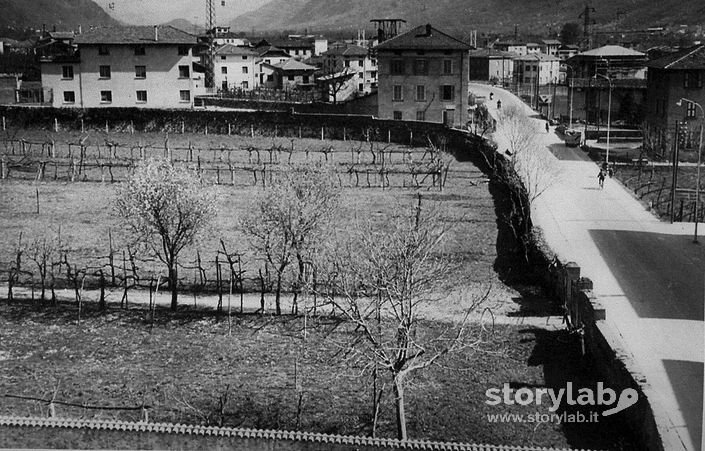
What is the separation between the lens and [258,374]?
1806 centimetres

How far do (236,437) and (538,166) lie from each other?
24.3 m

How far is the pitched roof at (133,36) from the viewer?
60594mm

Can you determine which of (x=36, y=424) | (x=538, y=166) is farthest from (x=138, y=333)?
(x=538, y=166)

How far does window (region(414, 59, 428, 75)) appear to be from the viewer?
58.1m

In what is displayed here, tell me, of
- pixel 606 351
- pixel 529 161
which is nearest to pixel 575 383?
pixel 606 351

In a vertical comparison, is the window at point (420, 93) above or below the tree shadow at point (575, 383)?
above

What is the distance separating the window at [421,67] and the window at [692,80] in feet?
55.1

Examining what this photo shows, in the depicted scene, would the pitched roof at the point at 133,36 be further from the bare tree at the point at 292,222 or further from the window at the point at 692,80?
the bare tree at the point at 292,222

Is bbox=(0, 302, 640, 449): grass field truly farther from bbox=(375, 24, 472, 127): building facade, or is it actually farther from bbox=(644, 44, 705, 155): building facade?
bbox=(375, 24, 472, 127): building facade

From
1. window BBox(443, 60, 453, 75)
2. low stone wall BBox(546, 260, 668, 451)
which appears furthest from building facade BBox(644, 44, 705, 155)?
low stone wall BBox(546, 260, 668, 451)

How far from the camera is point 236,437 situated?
12.8 metres

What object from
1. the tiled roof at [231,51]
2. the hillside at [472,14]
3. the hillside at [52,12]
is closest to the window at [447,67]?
the hillside at [472,14]

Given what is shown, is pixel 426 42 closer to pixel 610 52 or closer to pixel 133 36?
pixel 133 36

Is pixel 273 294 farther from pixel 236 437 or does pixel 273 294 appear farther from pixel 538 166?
pixel 538 166
